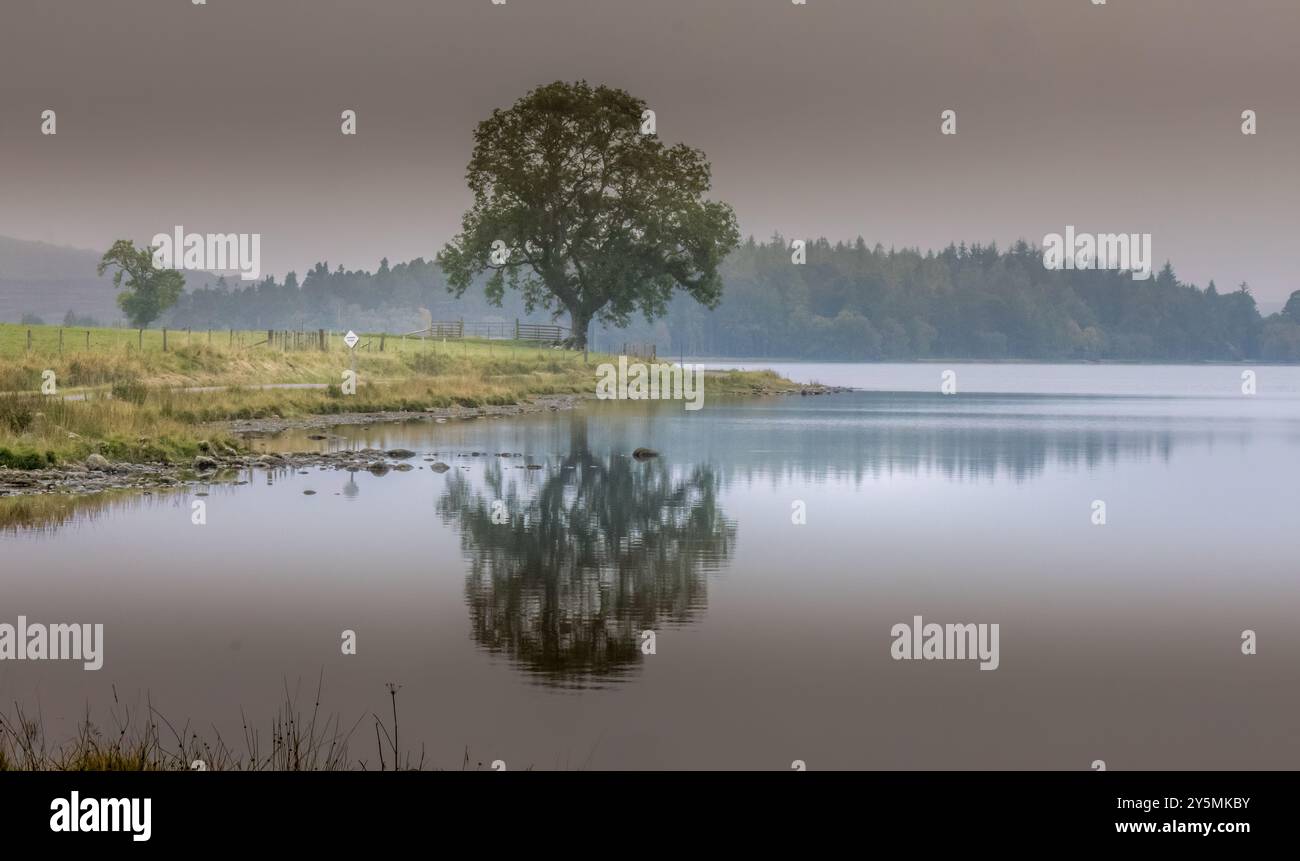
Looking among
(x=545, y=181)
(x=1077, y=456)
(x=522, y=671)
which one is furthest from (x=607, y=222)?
(x=522, y=671)

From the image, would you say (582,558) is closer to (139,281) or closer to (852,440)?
(852,440)

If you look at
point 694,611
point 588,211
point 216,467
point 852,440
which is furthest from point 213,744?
point 588,211

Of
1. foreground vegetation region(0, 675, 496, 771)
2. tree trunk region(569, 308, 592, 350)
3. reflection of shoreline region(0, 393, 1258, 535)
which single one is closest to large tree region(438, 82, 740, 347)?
tree trunk region(569, 308, 592, 350)

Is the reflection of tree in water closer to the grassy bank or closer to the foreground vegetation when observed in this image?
the foreground vegetation

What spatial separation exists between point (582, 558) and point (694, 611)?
4.65 m

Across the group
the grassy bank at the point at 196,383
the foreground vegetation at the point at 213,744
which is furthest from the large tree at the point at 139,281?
the foreground vegetation at the point at 213,744

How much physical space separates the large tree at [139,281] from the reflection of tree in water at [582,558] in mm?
94082

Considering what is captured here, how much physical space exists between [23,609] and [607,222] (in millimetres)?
77253

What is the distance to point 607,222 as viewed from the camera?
92.7 meters

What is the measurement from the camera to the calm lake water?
1261cm

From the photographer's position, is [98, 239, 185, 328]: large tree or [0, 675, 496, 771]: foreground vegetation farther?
[98, 239, 185, 328]: large tree

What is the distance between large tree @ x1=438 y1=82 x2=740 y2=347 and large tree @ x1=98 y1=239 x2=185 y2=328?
40.9 m

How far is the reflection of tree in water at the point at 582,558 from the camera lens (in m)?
15.6
